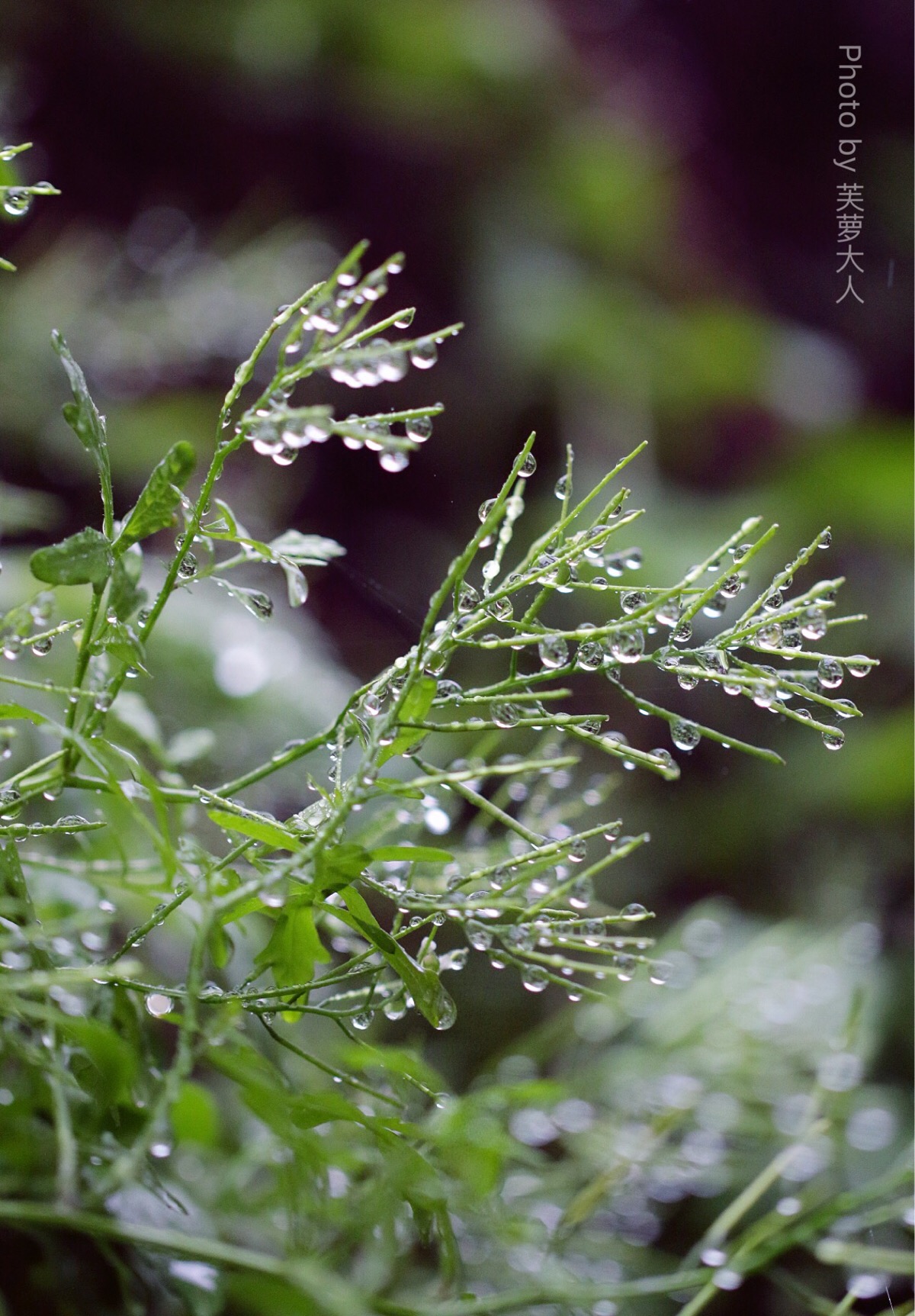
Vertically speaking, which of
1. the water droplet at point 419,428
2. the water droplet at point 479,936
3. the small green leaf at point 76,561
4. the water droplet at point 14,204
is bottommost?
the water droplet at point 479,936

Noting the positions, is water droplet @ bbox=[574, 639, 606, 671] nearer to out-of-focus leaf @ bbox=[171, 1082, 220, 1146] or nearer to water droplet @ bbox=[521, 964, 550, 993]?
water droplet @ bbox=[521, 964, 550, 993]

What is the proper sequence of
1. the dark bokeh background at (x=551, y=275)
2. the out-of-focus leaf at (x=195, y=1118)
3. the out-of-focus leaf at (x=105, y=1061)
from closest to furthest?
the out-of-focus leaf at (x=105, y=1061) → the out-of-focus leaf at (x=195, y=1118) → the dark bokeh background at (x=551, y=275)

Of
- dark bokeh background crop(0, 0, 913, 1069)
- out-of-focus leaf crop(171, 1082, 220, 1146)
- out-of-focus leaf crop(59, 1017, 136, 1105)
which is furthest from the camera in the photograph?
dark bokeh background crop(0, 0, 913, 1069)

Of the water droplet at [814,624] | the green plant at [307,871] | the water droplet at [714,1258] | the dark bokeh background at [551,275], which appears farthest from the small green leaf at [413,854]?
the dark bokeh background at [551,275]

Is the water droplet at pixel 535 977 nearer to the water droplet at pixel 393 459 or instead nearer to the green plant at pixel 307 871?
the green plant at pixel 307 871

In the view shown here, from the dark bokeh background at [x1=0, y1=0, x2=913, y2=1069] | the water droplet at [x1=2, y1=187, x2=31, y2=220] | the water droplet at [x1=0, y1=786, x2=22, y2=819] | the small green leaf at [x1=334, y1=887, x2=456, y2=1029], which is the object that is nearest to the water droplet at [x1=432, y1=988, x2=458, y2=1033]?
the small green leaf at [x1=334, y1=887, x2=456, y2=1029]

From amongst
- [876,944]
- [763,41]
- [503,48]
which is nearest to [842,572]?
[876,944]

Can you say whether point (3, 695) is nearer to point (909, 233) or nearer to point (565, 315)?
point (565, 315)
